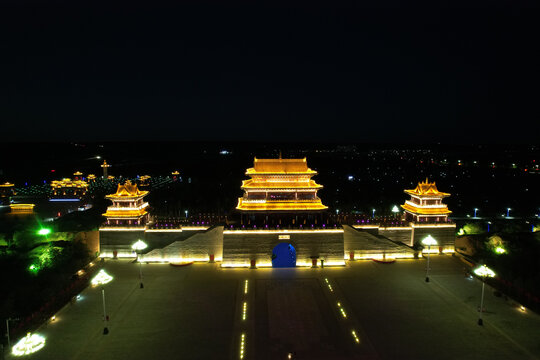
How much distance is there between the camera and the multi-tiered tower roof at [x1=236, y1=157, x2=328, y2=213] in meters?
28.6

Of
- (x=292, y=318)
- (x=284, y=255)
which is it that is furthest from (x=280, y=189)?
(x=292, y=318)

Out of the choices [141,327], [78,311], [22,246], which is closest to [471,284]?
[141,327]

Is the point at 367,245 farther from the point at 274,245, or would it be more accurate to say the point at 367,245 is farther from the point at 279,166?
the point at 279,166

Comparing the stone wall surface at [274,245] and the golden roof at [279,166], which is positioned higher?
the golden roof at [279,166]

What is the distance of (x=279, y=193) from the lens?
29594 millimetres

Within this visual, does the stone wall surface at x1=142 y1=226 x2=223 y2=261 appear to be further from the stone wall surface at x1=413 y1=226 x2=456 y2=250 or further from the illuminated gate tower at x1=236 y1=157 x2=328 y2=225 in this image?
the stone wall surface at x1=413 y1=226 x2=456 y2=250

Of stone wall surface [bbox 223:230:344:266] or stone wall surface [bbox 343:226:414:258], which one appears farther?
stone wall surface [bbox 343:226:414:258]

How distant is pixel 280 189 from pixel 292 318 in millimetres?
12163

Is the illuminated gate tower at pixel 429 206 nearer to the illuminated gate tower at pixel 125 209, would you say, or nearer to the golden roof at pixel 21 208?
the illuminated gate tower at pixel 125 209

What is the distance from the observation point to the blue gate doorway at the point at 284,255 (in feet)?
88.7

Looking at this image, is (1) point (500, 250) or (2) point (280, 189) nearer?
(1) point (500, 250)

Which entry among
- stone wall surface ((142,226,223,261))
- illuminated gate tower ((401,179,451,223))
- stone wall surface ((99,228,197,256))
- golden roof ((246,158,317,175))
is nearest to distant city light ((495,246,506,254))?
illuminated gate tower ((401,179,451,223))

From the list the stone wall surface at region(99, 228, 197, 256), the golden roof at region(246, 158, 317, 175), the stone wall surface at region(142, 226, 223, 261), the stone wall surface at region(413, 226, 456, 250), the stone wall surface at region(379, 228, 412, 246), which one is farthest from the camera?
the golden roof at region(246, 158, 317, 175)

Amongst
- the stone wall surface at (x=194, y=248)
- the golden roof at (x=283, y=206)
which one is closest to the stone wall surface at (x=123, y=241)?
the stone wall surface at (x=194, y=248)
